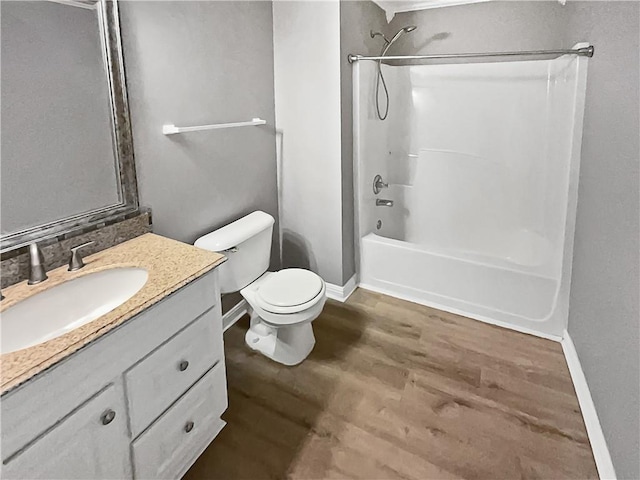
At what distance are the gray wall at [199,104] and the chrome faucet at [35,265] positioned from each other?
1.78ft

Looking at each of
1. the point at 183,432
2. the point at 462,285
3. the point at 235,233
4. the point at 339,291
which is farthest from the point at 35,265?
the point at 462,285

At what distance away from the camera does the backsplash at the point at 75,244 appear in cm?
134

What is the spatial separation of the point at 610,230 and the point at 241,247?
161 centimetres

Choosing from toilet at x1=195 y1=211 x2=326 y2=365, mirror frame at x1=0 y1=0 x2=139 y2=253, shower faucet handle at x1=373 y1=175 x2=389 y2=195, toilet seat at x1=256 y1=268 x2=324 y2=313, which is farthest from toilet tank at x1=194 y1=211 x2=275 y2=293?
shower faucet handle at x1=373 y1=175 x2=389 y2=195

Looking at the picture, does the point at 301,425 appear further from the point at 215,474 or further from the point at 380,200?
the point at 380,200

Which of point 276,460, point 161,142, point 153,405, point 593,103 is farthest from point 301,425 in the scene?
point 593,103

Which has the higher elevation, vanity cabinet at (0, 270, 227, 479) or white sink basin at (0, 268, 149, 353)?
white sink basin at (0, 268, 149, 353)

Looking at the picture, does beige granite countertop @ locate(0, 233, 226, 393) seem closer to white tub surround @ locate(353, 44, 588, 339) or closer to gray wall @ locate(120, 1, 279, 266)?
gray wall @ locate(120, 1, 279, 266)

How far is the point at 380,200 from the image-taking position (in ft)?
10.0

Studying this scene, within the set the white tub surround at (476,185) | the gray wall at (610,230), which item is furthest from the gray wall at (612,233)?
the white tub surround at (476,185)

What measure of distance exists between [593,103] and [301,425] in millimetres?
1982

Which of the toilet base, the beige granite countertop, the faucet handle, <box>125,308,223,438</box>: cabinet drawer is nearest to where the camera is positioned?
the beige granite countertop

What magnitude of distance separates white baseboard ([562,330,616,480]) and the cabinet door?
1.65m

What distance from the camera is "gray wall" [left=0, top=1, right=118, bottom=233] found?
4.36ft
